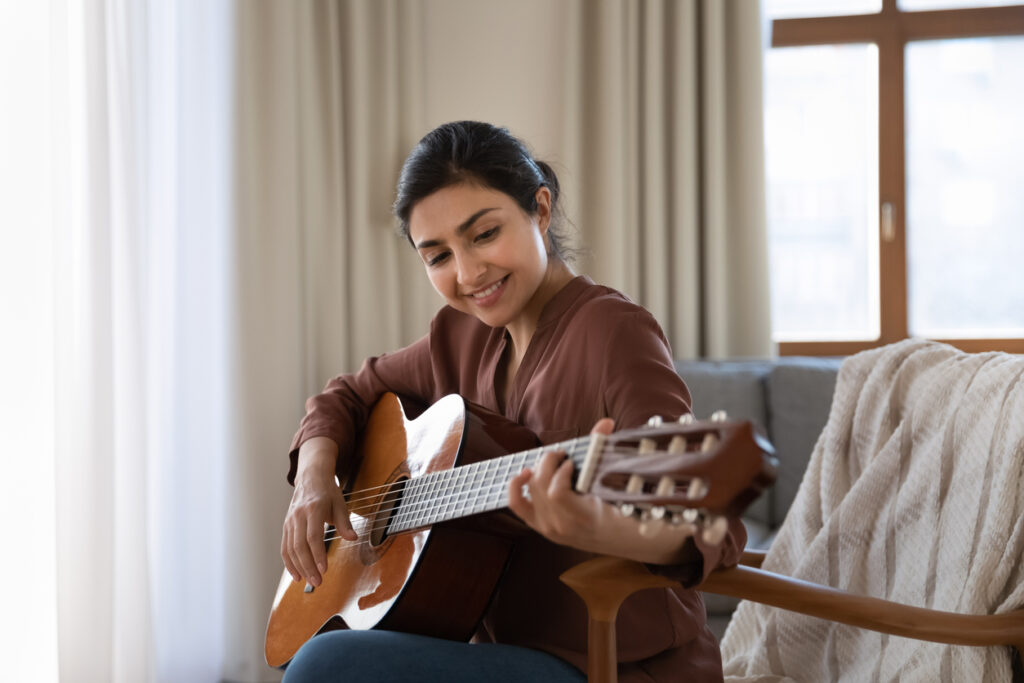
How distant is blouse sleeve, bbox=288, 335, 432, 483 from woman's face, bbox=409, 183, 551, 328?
1.04 feet

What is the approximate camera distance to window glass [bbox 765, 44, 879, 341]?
3.23 m

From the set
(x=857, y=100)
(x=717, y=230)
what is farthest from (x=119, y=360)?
(x=857, y=100)

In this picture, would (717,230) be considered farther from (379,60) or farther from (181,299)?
(181,299)

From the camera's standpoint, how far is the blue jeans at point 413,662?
103 cm

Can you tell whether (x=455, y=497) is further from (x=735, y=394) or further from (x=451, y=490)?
(x=735, y=394)

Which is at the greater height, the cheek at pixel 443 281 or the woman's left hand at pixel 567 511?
the cheek at pixel 443 281

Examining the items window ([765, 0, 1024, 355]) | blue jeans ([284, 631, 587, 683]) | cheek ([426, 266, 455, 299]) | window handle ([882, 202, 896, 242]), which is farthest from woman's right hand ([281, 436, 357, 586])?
window handle ([882, 202, 896, 242])

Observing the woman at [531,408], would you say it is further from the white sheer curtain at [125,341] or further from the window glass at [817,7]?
the window glass at [817,7]

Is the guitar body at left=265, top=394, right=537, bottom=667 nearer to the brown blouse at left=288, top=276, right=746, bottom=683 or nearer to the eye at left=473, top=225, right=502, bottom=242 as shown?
the brown blouse at left=288, top=276, right=746, bottom=683

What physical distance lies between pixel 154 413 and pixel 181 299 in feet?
1.14

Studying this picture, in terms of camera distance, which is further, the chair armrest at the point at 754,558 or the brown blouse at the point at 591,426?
the chair armrest at the point at 754,558

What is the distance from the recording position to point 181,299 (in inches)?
98.6

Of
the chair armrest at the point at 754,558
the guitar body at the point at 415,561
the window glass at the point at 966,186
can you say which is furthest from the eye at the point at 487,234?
the window glass at the point at 966,186

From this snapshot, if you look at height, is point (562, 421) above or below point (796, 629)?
above
